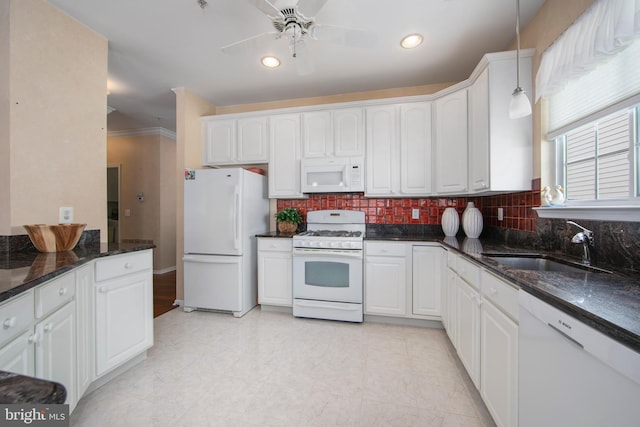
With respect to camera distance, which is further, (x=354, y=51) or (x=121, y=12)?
(x=354, y=51)

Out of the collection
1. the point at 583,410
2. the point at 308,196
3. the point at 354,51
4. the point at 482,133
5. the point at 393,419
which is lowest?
the point at 393,419

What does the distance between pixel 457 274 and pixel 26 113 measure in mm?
3215

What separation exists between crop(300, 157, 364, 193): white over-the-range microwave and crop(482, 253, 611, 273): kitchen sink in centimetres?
161

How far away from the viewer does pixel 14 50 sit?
1.70 meters

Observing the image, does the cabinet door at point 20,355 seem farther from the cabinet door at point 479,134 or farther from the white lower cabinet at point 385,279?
the cabinet door at point 479,134

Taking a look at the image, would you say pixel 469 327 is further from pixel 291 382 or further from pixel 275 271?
pixel 275 271

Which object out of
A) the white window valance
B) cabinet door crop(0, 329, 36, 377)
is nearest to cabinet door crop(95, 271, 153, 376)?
cabinet door crop(0, 329, 36, 377)

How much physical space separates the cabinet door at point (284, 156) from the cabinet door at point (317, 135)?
0.10 metres

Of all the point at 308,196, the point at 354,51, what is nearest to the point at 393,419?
the point at 308,196

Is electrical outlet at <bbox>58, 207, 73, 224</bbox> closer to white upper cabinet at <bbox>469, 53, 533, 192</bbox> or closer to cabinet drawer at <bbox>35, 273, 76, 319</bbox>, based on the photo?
cabinet drawer at <bbox>35, 273, 76, 319</bbox>

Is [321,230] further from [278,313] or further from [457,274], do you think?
[457,274]

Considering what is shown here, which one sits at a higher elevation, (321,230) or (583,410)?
(321,230)

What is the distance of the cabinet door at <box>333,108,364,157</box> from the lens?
3.07m

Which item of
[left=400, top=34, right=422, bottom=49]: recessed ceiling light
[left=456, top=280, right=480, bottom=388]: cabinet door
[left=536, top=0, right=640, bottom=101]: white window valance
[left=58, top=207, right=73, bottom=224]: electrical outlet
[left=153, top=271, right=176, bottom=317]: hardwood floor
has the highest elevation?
[left=400, top=34, right=422, bottom=49]: recessed ceiling light
